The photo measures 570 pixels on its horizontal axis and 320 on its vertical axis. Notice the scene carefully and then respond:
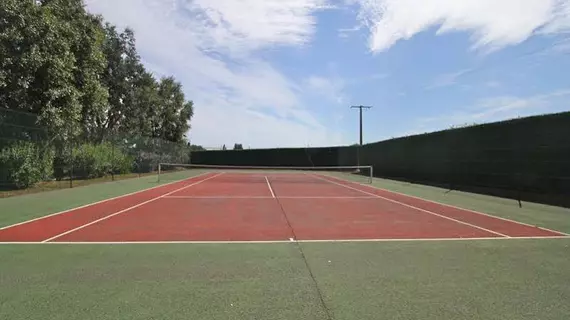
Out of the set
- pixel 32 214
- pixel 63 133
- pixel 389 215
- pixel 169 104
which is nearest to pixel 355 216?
pixel 389 215

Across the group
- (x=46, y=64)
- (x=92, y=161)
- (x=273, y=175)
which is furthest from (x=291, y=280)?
(x=273, y=175)

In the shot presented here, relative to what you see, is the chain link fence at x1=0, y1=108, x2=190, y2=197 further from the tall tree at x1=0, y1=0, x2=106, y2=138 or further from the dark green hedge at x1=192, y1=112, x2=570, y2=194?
the dark green hedge at x1=192, y1=112, x2=570, y2=194

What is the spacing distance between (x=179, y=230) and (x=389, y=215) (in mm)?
6071

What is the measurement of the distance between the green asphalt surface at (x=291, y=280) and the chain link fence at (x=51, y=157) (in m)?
11.6

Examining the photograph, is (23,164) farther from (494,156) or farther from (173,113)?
(173,113)

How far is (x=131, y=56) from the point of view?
1523 inches

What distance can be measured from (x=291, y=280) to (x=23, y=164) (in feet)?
54.1

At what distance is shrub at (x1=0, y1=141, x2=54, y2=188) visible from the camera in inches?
728

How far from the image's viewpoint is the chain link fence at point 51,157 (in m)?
18.6

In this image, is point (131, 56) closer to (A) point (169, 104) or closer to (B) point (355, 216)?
(A) point (169, 104)

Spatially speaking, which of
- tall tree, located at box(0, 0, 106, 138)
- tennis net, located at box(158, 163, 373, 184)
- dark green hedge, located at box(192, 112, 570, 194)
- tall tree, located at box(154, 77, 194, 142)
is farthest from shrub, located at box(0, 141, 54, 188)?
tall tree, located at box(154, 77, 194, 142)

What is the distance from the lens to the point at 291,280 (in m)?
6.31

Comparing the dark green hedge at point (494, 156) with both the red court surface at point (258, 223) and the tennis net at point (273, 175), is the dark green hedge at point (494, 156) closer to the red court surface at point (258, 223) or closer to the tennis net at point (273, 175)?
the tennis net at point (273, 175)

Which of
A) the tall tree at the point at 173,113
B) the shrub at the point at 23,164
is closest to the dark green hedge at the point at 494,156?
the shrub at the point at 23,164
